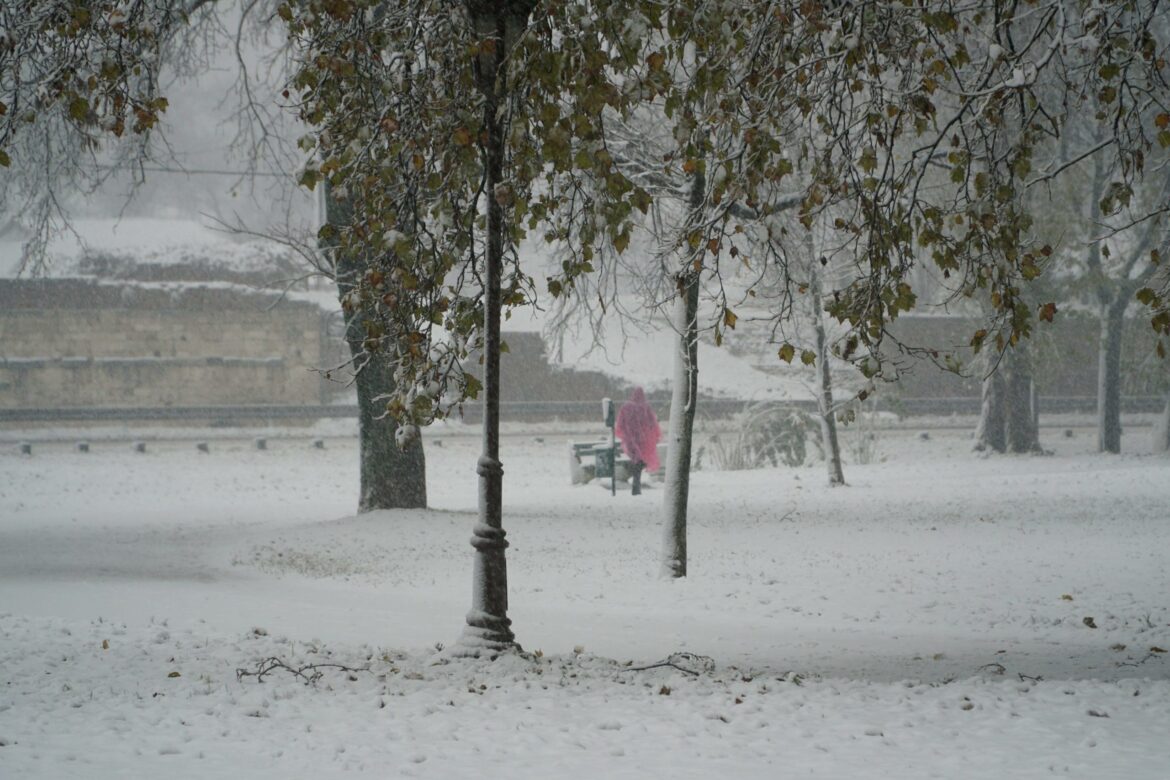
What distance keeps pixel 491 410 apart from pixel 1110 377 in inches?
782

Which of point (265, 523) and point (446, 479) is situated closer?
point (265, 523)

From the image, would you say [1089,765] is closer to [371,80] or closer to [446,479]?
[371,80]

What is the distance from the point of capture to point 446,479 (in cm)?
2198

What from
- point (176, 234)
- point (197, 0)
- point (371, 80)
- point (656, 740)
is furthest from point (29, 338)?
point (656, 740)

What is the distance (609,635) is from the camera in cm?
827

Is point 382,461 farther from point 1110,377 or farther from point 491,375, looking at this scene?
point 1110,377

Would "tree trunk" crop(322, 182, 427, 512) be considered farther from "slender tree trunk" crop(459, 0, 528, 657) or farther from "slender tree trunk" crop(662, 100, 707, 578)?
"slender tree trunk" crop(459, 0, 528, 657)

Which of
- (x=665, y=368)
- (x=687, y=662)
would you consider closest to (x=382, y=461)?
(x=687, y=662)

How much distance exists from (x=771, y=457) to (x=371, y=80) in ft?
61.4

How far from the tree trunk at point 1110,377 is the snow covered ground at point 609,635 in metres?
4.60

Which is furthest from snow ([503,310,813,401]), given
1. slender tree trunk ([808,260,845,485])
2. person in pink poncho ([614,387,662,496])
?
person in pink poncho ([614,387,662,496])

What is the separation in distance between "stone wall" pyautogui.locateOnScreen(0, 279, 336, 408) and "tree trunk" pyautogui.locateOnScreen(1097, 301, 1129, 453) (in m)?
21.2

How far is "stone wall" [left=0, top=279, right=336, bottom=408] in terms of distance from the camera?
32.1 m

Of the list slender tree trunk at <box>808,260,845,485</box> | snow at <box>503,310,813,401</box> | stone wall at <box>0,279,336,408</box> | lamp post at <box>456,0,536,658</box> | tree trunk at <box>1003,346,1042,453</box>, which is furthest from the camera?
snow at <box>503,310,813,401</box>
